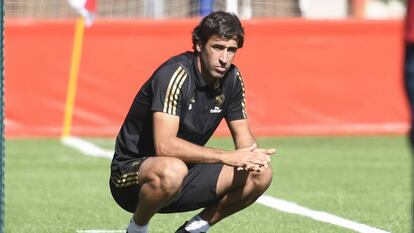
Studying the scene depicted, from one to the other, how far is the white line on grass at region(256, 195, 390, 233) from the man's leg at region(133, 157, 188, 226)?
6.28 feet

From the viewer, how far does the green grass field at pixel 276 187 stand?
8.73 metres

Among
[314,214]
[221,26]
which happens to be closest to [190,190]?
[221,26]

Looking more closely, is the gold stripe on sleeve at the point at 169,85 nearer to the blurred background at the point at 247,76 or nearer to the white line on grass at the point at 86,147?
the white line on grass at the point at 86,147

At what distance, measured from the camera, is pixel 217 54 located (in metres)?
6.95

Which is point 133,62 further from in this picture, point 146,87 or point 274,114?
point 146,87

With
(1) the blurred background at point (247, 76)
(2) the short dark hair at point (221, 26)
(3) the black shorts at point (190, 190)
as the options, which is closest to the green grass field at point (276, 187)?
(1) the blurred background at point (247, 76)

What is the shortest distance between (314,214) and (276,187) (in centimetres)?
208

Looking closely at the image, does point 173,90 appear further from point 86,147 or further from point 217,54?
point 86,147

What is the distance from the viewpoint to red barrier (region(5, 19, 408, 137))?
16875 millimetres

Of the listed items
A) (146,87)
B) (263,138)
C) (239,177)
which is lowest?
(263,138)

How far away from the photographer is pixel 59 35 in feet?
55.6

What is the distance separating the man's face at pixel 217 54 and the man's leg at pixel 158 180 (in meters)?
0.58

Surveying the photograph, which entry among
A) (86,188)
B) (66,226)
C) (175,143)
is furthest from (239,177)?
(86,188)

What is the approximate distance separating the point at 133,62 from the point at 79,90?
856 millimetres
